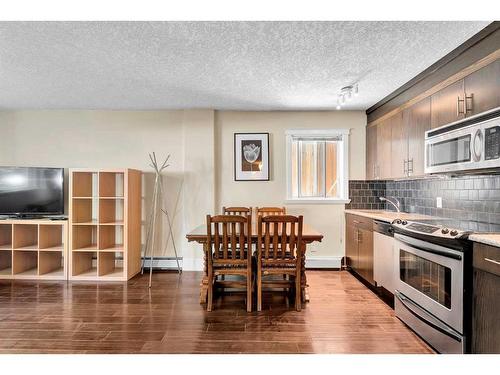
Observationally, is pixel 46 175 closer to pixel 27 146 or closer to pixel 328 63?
pixel 27 146

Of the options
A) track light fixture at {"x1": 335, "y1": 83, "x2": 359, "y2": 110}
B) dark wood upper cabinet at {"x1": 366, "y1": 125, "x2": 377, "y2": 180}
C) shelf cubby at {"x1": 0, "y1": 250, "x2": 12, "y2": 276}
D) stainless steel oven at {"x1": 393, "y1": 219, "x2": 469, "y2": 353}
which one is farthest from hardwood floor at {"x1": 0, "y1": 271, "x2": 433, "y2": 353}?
track light fixture at {"x1": 335, "y1": 83, "x2": 359, "y2": 110}

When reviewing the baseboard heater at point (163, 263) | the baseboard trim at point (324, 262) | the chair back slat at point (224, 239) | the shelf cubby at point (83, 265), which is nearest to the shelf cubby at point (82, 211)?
the shelf cubby at point (83, 265)

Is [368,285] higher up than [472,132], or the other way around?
[472,132]

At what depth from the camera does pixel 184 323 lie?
274 cm

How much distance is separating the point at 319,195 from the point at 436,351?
2807 millimetres

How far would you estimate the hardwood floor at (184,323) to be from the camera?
7.63 ft

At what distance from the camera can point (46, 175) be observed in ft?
14.3

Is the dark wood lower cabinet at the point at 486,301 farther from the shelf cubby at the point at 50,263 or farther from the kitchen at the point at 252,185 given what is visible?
the shelf cubby at the point at 50,263

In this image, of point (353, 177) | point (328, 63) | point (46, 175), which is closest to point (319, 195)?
point (353, 177)

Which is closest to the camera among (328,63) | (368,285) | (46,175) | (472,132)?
(472,132)

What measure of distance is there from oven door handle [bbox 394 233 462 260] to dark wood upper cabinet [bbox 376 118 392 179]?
1520mm

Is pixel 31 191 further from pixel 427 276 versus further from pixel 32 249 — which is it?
pixel 427 276

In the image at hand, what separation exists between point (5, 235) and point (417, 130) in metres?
5.50

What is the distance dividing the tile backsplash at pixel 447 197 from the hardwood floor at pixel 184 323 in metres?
1.17
